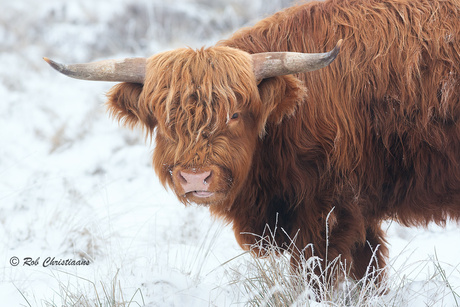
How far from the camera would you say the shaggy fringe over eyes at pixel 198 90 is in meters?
2.74

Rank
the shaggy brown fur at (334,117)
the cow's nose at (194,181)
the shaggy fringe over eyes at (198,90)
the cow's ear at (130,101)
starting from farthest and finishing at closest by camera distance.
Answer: the cow's ear at (130,101)
the shaggy brown fur at (334,117)
the shaggy fringe over eyes at (198,90)
the cow's nose at (194,181)

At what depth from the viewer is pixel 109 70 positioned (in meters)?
2.89

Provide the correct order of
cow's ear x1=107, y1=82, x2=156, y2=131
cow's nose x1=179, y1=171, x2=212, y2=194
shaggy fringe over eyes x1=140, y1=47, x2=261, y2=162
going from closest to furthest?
cow's nose x1=179, y1=171, x2=212, y2=194 < shaggy fringe over eyes x1=140, y1=47, x2=261, y2=162 < cow's ear x1=107, y1=82, x2=156, y2=131

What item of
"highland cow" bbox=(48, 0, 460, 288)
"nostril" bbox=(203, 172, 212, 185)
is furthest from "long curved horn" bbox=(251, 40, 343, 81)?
"nostril" bbox=(203, 172, 212, 185)

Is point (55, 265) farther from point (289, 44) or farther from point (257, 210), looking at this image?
point (289, 44)

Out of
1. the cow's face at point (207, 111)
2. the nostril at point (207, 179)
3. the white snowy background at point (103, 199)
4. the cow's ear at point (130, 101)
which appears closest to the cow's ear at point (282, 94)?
the cow's face at point (207, 111)

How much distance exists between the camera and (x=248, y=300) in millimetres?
2547

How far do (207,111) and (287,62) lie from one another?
0.53 m

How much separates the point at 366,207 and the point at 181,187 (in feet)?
4.19

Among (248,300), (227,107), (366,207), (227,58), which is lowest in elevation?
(248,300)

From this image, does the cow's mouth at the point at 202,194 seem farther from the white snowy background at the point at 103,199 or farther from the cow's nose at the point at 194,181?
the white snowy background at the point at 103,199

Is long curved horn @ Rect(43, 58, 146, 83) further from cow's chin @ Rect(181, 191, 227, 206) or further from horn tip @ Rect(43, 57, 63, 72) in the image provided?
cow's chin @ Rect(181, 191, 227, 206)

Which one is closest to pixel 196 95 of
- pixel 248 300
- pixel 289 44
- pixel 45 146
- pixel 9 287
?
pixel 289 44

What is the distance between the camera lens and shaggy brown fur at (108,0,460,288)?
285cm
